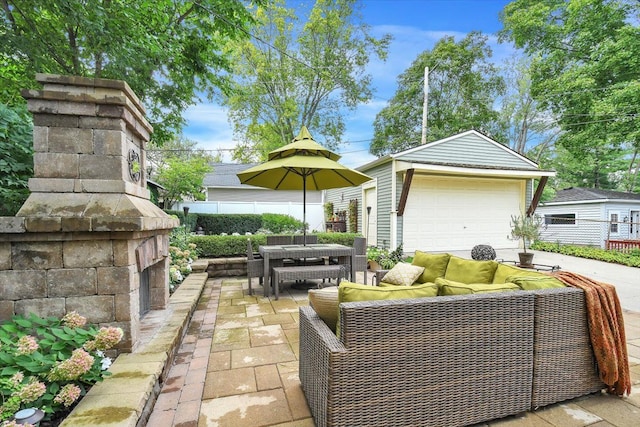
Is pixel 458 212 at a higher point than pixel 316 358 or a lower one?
higher

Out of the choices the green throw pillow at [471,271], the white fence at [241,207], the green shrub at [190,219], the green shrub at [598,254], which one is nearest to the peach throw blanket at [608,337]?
the green throw pillow at [471,271]

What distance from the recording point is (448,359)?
64.8 inches

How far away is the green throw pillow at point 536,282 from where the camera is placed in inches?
75.7

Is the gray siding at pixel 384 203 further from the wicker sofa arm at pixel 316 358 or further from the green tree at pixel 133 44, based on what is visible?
the wicker sofa arm at pixel 316 358

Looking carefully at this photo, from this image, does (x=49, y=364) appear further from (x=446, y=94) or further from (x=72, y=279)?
(x=446, y=94)

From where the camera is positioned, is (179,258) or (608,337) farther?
(179,258)

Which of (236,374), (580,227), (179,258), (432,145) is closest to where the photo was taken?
(236,374)

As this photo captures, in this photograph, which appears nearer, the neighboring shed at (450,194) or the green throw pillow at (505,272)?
the green throw pillow at (505,272)

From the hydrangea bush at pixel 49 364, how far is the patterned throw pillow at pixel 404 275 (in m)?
2.54

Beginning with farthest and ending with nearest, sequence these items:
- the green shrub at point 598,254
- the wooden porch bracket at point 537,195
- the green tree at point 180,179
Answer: the green tree at point 180,179 → the wooden porch bracket at point 537,195 → the green shrub at point 598,254

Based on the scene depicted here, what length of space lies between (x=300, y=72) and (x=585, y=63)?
38.9ft

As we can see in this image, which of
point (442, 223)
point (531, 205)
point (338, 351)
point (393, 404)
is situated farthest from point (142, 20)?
point (531, 205)

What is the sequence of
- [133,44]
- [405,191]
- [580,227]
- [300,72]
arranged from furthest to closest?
[300,72] < [580,227] < [405,191] < [133,44]

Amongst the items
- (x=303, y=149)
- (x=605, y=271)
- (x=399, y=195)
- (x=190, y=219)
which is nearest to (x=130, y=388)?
(x=303, y=149)
